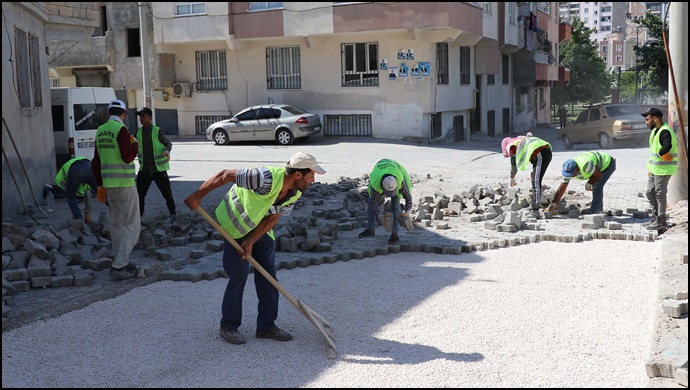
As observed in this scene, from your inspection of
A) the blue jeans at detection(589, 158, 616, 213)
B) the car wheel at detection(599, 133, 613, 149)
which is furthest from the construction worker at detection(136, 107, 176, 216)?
the car wheel at detection(599, 133, 613, 149)

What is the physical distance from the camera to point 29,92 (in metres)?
13.3

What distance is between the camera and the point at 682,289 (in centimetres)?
671

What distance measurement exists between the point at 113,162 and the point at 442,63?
20.9 meters

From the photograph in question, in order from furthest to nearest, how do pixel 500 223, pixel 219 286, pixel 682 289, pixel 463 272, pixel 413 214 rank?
pixel 413 214, pixel 500 223, pixel 463 272, pixel 219 286, pixel 682 289

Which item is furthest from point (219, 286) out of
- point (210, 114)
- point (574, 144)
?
point (210, 114)

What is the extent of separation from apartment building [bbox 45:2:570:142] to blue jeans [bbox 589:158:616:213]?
14330mm

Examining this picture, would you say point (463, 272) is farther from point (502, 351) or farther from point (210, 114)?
point (210, 114)

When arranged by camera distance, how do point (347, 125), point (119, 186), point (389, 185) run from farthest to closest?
1. point (347, 125)
2. point (389, 185)
3. point (119, 186)


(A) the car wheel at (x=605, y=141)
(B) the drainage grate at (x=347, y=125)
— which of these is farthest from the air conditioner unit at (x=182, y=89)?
(A) the car wheel at (x=605, y=141)

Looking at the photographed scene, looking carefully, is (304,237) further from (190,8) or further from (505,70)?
Answer: (505,70)

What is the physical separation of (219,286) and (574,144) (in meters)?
21.1

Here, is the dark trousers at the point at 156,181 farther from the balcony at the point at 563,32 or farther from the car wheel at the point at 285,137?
the balcony at the point at 563,32

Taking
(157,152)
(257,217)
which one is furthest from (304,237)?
(257,217)

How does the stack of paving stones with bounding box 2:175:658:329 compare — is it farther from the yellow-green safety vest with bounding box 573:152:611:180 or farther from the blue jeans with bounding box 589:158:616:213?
the yellow-green safety vest with bounding box 573:152:611:180
